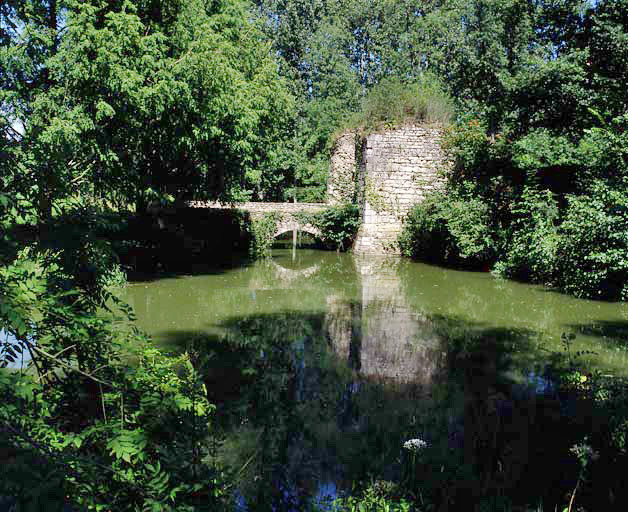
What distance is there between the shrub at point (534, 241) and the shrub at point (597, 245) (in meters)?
0.39

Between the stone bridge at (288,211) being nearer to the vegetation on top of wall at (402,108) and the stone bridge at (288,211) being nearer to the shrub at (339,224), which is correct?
the shrub at (339,224)

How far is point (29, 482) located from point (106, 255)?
120 centimetres

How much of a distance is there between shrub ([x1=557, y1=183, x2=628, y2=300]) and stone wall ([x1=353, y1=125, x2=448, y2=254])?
719 cm

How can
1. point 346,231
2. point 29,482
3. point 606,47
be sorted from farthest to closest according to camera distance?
point 346,231 → point 606,47 → point 29,482

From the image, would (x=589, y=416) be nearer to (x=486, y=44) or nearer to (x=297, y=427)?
(x=297, y=427)

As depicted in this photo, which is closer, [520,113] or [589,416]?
[589,416]

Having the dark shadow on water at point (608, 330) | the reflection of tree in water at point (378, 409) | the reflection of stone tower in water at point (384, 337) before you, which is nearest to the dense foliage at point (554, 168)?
the dark shadow on water at point (608, 330)

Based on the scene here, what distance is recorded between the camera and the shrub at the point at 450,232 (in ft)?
49.6

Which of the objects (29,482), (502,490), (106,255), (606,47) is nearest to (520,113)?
(606,47)

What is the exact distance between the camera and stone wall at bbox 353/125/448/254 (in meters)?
18.7

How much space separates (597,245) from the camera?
35.7 feet

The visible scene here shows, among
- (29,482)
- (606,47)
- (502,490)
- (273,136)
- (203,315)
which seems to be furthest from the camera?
(273,136)

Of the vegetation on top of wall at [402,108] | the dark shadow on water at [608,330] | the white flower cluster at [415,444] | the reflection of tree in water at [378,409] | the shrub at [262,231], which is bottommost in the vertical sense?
the shrub at [262,231]

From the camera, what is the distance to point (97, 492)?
2.29 meters
